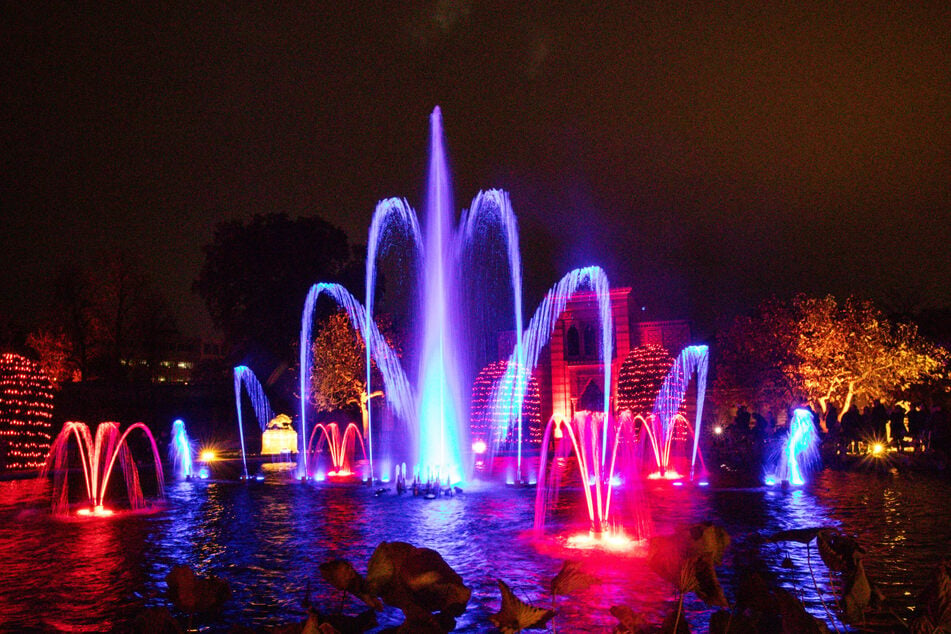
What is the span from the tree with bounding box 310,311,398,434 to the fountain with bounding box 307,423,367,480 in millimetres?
1519

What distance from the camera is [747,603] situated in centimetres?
267

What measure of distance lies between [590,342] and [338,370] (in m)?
18.5

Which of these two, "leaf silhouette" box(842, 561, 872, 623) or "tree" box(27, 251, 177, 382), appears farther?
"tree" box(27, 251, 177, 382)

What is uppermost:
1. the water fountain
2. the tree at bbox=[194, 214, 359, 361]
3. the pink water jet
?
the tree at bbox=[194, 214, 359, 361]

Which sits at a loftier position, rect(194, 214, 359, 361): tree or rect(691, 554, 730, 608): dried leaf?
rect(194, 214, 359, 361): tree

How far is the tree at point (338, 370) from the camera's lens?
4238 centimetres

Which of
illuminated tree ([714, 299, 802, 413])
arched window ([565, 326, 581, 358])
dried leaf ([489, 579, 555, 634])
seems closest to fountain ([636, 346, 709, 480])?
illuminated tree ([714, 299, 802, 413])

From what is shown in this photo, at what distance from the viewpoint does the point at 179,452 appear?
122 feet

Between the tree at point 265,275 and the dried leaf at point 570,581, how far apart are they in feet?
153

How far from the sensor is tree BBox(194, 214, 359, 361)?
4816cm

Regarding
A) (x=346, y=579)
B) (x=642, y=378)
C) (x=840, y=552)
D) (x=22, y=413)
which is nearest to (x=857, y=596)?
(x=840, y=552)

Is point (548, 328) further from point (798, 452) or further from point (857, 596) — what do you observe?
point (857, 596)

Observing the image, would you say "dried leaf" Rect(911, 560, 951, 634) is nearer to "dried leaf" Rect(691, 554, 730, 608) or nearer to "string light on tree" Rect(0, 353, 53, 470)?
"dried leaf" Rect(691, 554, 730, 608)

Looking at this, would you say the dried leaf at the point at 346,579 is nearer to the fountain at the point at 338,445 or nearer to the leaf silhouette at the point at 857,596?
the leaf silhouette at the point at 857,596
